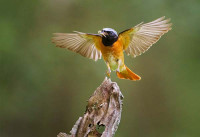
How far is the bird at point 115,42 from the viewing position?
5.73 m

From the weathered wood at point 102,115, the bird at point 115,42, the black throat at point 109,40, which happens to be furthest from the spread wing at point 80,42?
the weathered wood at point 102,115

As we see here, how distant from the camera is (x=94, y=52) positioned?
20.7ft

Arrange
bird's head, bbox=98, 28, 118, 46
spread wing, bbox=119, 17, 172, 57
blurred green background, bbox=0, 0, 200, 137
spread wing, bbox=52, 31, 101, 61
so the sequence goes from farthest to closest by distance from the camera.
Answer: blurred green background, bbox=0, 0, 200, 137
spread wing, bbox=52, 31, 101, 61
bird's head, bbox=98, 28, 118, 46
spread wing, bbox=119, 17, 172, 57

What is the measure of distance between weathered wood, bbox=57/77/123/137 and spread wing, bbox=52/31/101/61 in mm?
1664

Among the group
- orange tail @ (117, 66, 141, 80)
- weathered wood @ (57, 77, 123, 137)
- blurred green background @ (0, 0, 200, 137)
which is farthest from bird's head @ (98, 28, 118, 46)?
blurred green background @ (0, 0, 200, 137)

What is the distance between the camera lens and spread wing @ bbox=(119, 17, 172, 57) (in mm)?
5594

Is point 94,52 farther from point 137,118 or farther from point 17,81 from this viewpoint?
point 137,118

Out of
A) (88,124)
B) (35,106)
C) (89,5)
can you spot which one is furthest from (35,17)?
(88,124)

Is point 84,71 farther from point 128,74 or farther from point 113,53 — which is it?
point 113,53

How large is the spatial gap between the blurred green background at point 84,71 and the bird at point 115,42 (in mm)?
2905

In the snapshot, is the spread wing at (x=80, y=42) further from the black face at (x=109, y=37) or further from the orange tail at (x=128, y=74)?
the orange tail at (x=128, y=74)

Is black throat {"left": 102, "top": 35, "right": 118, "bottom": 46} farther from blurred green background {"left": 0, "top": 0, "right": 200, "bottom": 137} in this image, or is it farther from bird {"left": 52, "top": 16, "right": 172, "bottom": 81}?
blurred green background {"left": 0, "top": 0, "right": 200, "bottom": 137}

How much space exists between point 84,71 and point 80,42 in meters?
3.55

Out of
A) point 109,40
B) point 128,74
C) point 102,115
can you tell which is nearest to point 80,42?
point 109,40
